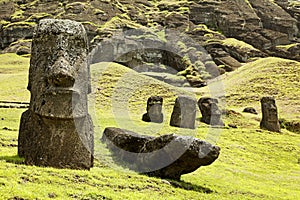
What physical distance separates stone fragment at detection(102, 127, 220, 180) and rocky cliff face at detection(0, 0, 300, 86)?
71.6 meters

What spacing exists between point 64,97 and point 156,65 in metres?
82.6

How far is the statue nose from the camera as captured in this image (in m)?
11.7

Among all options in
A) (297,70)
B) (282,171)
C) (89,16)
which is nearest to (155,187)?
(282,171)

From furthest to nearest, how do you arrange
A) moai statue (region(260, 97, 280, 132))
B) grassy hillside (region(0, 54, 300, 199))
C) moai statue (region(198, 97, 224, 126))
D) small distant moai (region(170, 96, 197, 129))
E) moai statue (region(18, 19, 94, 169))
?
moai statue (region(260, 97, 280, 132)) → moai statue (region(198, 97, 224, 126)) → small distant moai (region(170, 96, 197, 129)) → moai statue (region(18, 19, 94, 169)) → grassy hillside (region(0, 54, 300, 199))

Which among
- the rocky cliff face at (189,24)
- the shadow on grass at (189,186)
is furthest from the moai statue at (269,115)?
the rocky cliff face at (189,24)

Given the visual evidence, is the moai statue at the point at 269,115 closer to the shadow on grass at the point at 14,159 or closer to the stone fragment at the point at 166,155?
the stone fragment at the point at 166,155

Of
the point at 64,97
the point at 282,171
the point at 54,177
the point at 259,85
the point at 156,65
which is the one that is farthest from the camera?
the point at 156,65

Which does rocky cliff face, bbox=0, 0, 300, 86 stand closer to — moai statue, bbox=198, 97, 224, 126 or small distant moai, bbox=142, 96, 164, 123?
moai statue, bbox=198, 97, 224, 126

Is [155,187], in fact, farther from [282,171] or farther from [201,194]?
[282,171]

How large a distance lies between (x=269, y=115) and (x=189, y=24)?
3682 inches

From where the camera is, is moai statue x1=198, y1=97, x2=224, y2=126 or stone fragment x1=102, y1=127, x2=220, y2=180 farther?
moai statue x1=198, y1=97, x2=224, y2=126

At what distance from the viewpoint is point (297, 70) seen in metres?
69.9

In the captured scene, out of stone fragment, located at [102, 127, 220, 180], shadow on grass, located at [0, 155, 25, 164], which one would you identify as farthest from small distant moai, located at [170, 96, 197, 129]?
shadow on grass, located at [0, 155, 25, 164]

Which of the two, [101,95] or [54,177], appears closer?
[54,177]
